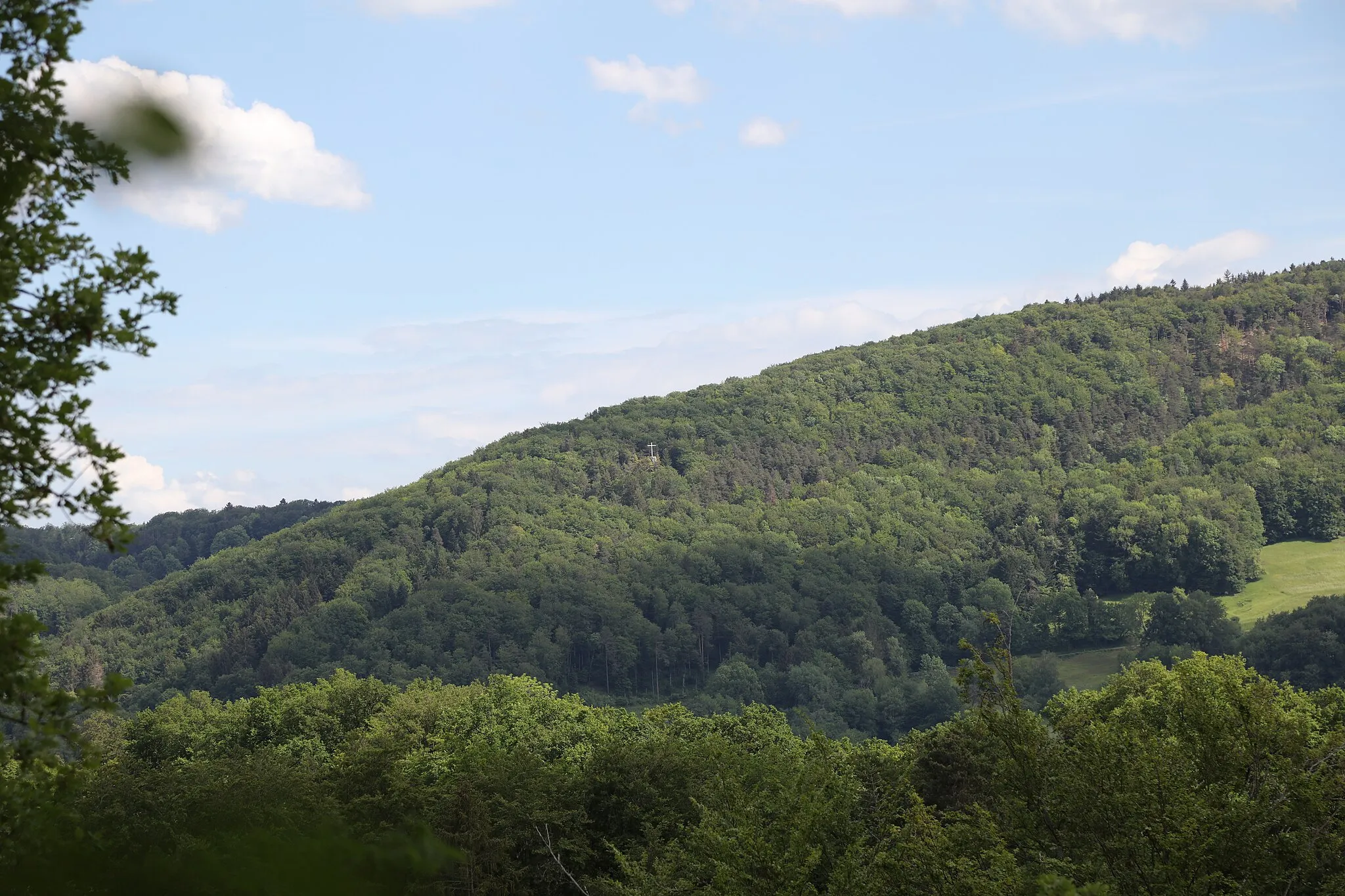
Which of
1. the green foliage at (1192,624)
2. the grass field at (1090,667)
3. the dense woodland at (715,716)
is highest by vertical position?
the dense woodland at (715,716)

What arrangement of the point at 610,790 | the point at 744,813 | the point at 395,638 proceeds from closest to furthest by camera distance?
the point at 744,813
the point at 610,790
the point at 395,638

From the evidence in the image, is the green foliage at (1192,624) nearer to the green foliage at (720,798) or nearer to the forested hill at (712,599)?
the forested hill at (712,599)

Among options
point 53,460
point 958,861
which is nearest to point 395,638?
point 958,861

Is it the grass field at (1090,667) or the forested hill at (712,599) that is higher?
the forested hill at (712,599)

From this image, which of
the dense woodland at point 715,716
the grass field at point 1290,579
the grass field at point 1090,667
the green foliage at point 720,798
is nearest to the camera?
the green foliage at point 720,798

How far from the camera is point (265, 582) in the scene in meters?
183

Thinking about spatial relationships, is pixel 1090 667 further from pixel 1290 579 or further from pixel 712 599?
pixel 712 599

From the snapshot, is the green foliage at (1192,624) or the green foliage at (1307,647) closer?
the green foliage at (1307,647)

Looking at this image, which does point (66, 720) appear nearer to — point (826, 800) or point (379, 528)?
point (826, 800)

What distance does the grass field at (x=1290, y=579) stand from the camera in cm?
14612

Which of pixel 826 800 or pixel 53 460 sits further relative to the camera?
pixel 826 800

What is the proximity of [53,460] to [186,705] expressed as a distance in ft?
224

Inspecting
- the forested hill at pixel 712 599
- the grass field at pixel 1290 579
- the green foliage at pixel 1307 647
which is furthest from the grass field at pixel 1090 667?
the green foliage at pixel 1307 647

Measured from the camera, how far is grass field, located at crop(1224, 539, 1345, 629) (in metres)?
146
